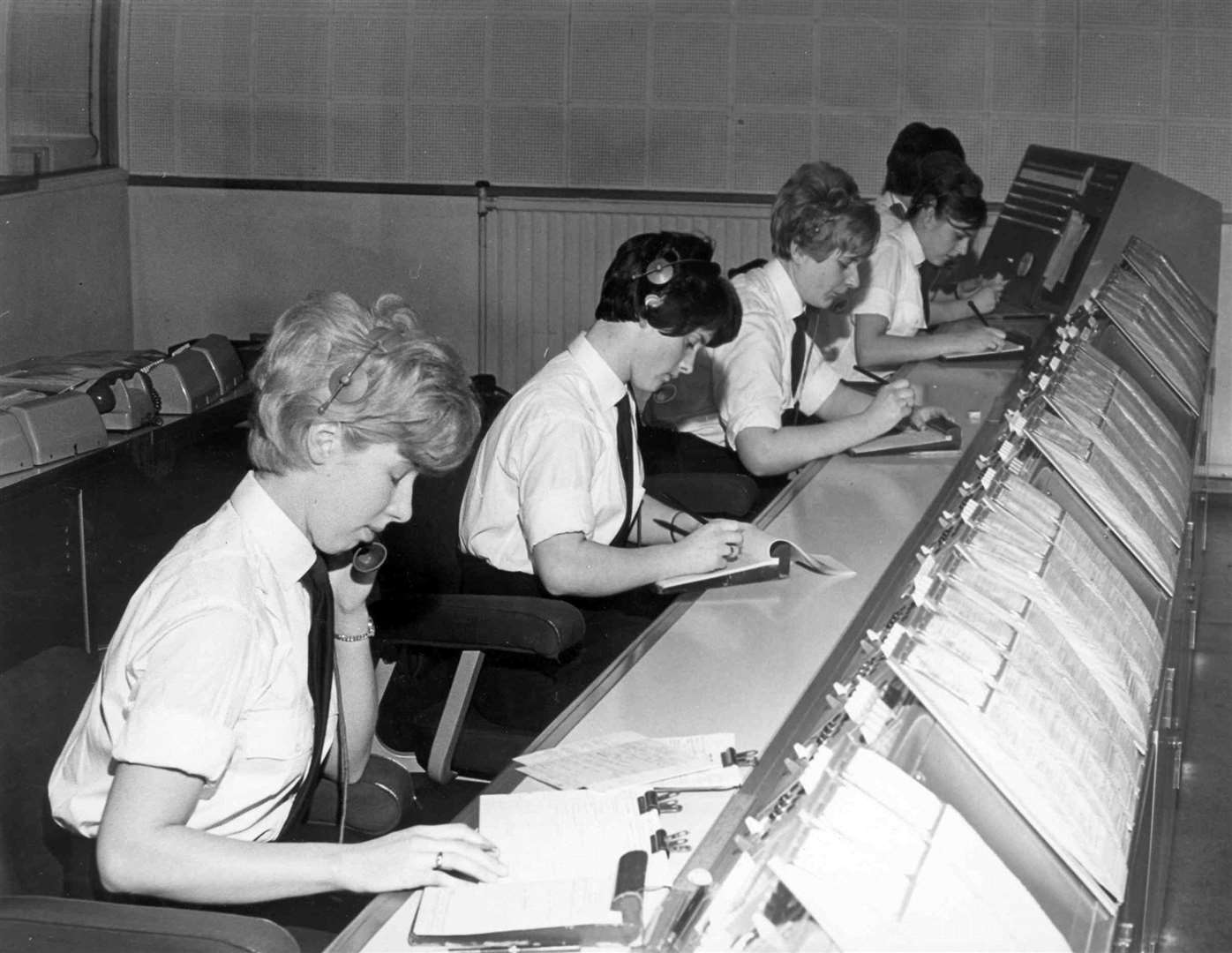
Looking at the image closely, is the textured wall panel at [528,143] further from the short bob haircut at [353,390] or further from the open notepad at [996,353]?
the short bob haircut at [353,390]

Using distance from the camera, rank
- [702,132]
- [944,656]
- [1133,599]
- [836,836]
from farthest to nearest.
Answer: [702,132] → [1133,599] → [944,656] → [836,836]

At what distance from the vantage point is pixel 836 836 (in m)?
1.23

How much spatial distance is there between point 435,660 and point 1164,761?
1.20 m

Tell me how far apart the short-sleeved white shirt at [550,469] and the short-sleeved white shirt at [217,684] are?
745 millimetres

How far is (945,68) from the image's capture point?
600cm

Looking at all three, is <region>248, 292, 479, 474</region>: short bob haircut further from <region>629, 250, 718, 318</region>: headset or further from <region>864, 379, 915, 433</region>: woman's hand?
<region>864, 379, 915, 433</region>: woman's hand

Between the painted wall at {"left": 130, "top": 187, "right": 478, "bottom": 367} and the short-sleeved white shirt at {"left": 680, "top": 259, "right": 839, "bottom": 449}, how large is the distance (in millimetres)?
2979

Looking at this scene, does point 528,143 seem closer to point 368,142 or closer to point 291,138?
point 368,142

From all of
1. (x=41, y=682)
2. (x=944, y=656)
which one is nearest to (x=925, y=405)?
(x=944, y=656)

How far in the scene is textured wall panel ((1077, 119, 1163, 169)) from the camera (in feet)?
19.4

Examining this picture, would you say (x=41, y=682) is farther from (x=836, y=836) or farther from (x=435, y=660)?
(x=836, y=836)

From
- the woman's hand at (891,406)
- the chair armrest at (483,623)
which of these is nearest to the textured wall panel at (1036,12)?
the woman's hand at (891,406)

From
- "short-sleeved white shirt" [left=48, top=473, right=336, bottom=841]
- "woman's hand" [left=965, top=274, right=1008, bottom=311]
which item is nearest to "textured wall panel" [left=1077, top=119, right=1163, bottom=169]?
"woman's hand" [left=965, top=274, right=1008, bottom=311]

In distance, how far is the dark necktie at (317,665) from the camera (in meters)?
1.74
